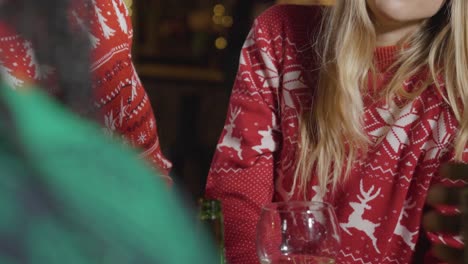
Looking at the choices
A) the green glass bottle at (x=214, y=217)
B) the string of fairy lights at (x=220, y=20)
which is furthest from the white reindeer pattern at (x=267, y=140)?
the string of fairy lights at (x=220, y=20)

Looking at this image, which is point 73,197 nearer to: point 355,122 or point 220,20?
point 355,122

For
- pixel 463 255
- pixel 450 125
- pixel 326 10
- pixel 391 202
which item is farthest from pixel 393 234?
pixel 463 255

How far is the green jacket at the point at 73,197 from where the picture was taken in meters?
0.41

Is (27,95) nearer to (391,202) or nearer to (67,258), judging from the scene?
(67,258)

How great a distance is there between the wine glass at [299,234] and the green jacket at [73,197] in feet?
1.79

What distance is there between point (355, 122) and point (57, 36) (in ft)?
3.50

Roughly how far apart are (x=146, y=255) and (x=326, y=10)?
1.30 m

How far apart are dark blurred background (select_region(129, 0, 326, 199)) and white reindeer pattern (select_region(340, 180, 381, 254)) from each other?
357cm

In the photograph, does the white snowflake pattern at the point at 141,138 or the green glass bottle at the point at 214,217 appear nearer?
the green glass bottle at the point at 214,217

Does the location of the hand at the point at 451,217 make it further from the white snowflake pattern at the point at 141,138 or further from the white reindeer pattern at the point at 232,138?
the white reindeer pattern at the point at 232,138

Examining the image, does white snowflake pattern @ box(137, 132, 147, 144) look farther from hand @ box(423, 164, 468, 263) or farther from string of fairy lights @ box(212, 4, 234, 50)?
string of fairy lights @ box(212, 4, 234, 50)

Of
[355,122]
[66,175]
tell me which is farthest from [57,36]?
[355,122]

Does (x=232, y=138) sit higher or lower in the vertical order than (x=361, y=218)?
higher

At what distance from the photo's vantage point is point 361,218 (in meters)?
1.51
